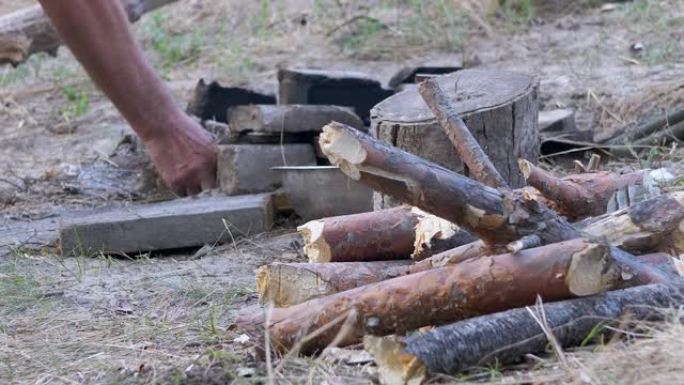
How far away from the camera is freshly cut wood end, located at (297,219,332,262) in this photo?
115 inches

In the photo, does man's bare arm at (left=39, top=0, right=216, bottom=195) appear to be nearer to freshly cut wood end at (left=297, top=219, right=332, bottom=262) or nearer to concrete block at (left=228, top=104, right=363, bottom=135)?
concrete block at (left=228, top=104, right=363, bottom=135)

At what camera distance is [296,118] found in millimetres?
4375

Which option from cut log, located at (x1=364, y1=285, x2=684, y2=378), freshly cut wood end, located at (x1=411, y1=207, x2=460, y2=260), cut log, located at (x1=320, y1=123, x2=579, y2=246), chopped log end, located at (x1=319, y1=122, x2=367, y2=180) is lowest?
freshly cut wood end, located at (x1=411, y1=207, x2=460, y2=260)

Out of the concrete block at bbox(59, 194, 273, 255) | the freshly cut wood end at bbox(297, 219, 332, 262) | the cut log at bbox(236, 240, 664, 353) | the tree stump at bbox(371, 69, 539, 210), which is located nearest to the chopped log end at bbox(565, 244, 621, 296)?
the cut log at bbox(236, 240, 664, 353)

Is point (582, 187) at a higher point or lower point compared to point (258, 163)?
higher

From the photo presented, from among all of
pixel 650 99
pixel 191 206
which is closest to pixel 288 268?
pixel 191 206

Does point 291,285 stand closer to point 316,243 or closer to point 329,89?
point 316,243

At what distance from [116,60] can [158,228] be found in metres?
0.85

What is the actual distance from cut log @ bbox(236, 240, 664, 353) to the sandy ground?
0.30 ft

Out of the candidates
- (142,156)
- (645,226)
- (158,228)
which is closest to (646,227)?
(645,226)

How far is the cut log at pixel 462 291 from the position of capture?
7.57 ft

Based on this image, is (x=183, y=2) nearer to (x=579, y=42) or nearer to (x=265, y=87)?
(x=265, y=87)

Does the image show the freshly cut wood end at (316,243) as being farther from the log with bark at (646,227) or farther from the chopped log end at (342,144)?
the chopped log end at (342,144)

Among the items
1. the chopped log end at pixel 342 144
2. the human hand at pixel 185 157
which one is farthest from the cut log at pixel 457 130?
the human hand at pixel 185 157
